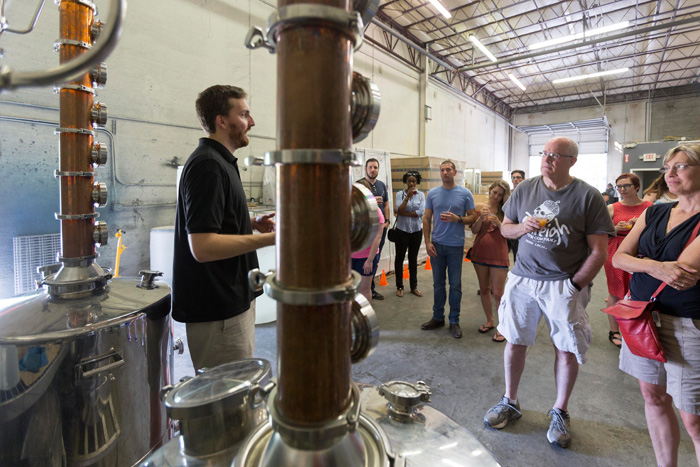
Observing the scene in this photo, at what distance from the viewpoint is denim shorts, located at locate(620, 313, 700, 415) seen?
157 centimetres

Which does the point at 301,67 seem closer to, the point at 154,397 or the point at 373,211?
the point at 373,211

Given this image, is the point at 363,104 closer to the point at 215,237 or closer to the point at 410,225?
the point at 215,237

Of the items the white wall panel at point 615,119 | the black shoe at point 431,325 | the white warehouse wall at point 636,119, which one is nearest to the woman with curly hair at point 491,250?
the black shoe at point 431,325

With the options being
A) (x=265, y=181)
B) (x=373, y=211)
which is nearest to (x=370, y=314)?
(x=373, y=211)

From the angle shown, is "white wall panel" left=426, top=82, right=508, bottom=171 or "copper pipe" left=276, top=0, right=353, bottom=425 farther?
"white wall panel" left=426, top=82, right=508, bottom=171

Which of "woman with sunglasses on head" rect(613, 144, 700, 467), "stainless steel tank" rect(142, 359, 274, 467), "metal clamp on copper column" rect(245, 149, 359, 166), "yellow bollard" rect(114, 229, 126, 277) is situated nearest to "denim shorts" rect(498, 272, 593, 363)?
"woman with sunglasses on head" rect(613, 144, 700, 467)

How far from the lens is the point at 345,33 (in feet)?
1.54

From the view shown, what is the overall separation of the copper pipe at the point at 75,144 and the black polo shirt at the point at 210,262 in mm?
310

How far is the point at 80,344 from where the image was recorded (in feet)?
3.58

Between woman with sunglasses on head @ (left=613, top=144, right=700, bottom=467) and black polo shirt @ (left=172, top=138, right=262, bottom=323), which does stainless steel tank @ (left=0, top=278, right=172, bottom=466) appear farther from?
woman with sunglasses on head @ (left=613, top=144, right=700, bottom=467)

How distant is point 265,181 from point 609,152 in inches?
617

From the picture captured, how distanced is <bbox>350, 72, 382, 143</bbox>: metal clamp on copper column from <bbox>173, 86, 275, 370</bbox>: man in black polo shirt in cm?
85

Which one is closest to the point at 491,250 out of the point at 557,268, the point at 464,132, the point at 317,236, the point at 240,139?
the point at 557,268

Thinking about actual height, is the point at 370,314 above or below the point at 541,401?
above
